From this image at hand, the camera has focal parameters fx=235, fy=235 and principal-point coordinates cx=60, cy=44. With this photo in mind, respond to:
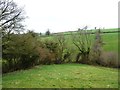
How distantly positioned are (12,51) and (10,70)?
3.89m

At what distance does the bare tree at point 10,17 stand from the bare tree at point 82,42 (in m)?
25.9

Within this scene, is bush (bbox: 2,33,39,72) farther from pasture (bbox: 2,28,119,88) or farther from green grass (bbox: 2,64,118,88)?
green grass (bbox: 2,64,118,88)

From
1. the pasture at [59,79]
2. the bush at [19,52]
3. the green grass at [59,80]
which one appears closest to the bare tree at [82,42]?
the bush at [19,52]

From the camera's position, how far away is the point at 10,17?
27.7 meters

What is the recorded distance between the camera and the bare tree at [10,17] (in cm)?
2666

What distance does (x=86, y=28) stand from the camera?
59.5 metres

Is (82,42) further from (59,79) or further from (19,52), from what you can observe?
(59,79)

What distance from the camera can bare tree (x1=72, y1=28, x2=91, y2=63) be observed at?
52.9 m

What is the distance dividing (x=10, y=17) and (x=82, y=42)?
32.1 m

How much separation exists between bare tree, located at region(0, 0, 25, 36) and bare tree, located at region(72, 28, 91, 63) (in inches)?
1022

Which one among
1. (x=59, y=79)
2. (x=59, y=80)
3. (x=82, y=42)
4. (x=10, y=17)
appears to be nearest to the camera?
(x=59, y=80)

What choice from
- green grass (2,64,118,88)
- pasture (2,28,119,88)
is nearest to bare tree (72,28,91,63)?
pasture (2,28,119,88)

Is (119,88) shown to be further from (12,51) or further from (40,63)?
(40,63)

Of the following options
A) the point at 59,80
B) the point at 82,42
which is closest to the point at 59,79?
the point at 59,80
